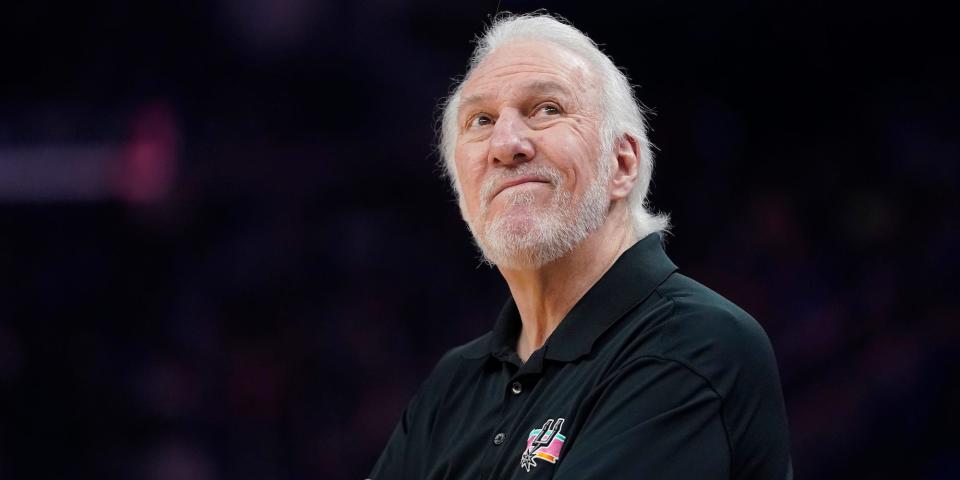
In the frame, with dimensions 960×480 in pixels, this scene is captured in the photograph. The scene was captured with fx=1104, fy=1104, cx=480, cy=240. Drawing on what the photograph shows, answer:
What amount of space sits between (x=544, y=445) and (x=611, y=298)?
36cm

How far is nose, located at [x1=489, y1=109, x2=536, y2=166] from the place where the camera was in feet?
7.01

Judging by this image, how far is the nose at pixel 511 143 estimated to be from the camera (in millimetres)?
2137

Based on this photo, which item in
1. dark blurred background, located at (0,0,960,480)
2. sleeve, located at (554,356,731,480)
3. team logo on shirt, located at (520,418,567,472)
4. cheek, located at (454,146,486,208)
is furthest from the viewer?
dark blurred background, located at (0,0,960,480)

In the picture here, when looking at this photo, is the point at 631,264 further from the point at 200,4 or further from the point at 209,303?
the point at 200,4

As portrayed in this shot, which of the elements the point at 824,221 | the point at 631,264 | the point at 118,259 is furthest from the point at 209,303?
the point at 631,264

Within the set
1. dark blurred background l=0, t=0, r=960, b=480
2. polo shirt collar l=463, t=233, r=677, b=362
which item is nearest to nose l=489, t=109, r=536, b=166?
polo shirt collar l=463, t=233, r=677, b=362

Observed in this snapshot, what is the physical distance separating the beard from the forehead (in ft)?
0.61

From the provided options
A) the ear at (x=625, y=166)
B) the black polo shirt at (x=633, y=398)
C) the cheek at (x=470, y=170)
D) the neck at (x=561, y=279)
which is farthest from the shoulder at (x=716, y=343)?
the cheek at (x=470, y=170)

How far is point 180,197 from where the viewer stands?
4.42 m

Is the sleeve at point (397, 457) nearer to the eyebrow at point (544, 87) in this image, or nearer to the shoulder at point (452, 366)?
the shoulder at point (452, 366)

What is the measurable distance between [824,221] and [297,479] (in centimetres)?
222

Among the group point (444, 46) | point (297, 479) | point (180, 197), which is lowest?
point (297, 479)

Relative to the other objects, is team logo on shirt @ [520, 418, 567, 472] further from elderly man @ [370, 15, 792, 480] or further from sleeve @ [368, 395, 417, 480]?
sleeve @ [368, 395, 417, 480]

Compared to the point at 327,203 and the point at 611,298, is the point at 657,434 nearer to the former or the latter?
the point at 611,298
